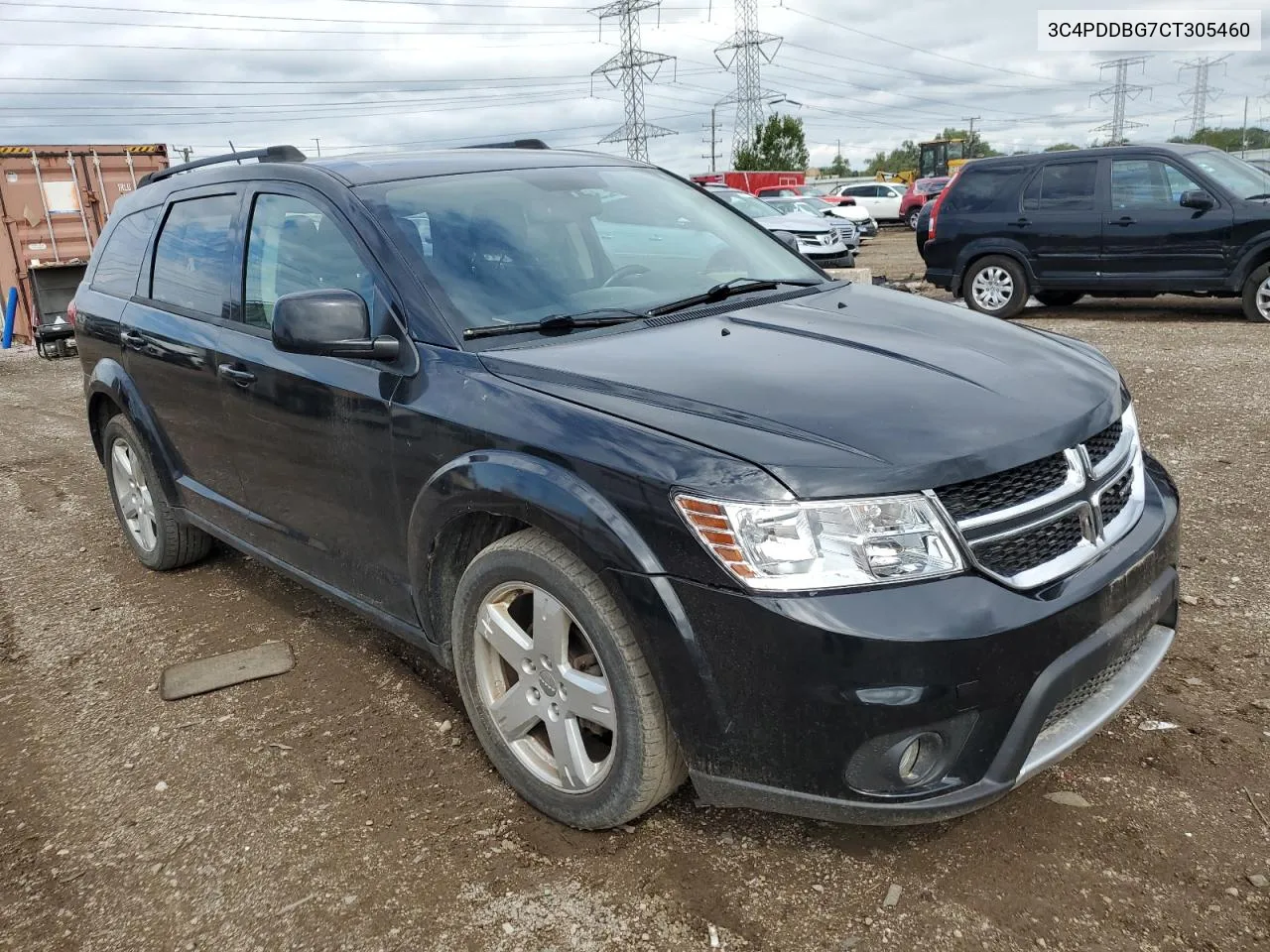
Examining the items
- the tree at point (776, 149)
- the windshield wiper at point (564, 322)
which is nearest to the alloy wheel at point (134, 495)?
the windshield wiper at point (564, 322)

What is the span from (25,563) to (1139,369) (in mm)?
7937

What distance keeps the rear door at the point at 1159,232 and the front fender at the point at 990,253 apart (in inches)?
31.2

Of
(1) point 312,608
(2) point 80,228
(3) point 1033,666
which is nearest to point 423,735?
(1) point 312,608

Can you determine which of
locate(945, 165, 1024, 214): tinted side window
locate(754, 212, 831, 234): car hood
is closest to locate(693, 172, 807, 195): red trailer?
locate(754, 212, 831, 234): car hood

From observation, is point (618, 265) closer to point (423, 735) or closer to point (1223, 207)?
point (423, 735)

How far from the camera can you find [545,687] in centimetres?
262

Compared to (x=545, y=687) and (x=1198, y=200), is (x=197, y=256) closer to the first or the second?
(x=545, y=687)

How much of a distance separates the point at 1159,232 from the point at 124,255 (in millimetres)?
9729

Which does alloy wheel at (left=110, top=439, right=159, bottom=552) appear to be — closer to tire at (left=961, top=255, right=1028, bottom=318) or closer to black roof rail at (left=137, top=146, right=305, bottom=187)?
black roof rail at (left=137, top=146, right=305, bottom=187)

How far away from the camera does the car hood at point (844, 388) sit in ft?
7.10

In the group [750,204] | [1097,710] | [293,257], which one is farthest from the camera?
[750,204]

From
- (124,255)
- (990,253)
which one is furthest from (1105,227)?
(124,255)

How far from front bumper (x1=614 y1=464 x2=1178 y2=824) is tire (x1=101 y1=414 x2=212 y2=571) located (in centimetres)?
296

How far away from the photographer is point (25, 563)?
5.20 metres
